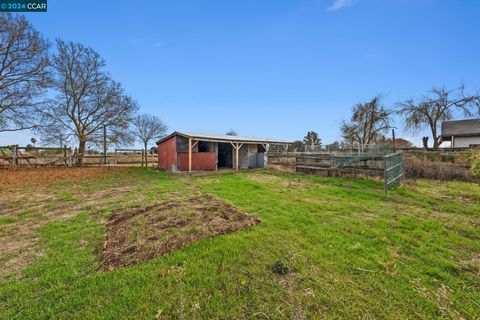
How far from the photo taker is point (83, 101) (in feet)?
52.2

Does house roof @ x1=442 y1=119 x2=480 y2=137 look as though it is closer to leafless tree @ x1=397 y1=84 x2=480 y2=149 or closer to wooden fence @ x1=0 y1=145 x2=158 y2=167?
leafless tree @ x1=397 y1=84 x2=480 y2=149

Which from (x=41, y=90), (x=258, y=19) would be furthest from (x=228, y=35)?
(x=41, y=90)

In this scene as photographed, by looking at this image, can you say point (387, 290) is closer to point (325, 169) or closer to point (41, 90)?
point (325, 169)

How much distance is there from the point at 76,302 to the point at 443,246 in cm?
521

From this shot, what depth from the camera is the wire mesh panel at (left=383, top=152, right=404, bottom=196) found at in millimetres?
6816

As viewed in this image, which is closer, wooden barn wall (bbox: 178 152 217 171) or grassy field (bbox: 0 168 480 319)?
grassy field (bbox: 0 168 480 319)

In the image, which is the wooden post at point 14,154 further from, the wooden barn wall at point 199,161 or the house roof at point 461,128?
the house roof at point 461,128

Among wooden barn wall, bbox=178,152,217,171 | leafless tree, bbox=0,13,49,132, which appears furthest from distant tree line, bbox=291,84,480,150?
leafless tree, bbox=0,13,49,132

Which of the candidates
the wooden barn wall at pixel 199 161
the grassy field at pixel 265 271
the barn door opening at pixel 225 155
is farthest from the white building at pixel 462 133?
the wooden barn wall at pixel 199 161

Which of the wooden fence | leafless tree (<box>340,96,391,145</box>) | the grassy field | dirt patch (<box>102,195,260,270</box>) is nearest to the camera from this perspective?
the grassy field

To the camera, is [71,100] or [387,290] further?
[71,100]

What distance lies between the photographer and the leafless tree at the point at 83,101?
15.1 m

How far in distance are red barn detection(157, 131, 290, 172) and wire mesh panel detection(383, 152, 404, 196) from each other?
827cm

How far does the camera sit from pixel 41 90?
12906mm
